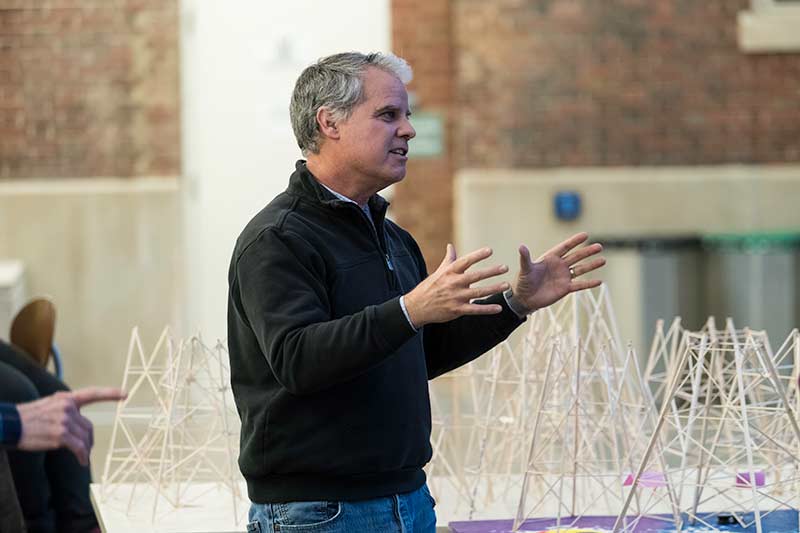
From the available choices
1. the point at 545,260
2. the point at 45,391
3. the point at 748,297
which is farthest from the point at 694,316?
the point at 545,260

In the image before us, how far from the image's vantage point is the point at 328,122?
2.83 m

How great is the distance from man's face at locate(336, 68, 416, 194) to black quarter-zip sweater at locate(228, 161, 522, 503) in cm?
8

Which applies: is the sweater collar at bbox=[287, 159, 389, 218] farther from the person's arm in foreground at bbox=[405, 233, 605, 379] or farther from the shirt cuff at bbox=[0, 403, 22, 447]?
the shirt cuff at bbox=[0, 403, 22, 447]

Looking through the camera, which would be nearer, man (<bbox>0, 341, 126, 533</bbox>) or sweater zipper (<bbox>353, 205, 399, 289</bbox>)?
sweater zipper (<bbox>353, 205, 399, 289</bbox>)

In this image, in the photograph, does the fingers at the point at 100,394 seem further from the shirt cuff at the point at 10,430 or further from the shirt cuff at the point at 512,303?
the shirt cuff at the point at 512,303

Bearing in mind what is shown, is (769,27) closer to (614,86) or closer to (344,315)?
(614,86)

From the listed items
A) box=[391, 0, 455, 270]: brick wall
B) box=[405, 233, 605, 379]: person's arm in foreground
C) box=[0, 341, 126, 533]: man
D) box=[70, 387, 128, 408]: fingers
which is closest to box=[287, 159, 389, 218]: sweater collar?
box=[405, 233, 605, 379]: person's arm in foreground

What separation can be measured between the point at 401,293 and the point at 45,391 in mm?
1616

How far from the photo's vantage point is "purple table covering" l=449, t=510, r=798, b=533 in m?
3.46

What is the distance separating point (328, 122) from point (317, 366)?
543 mm

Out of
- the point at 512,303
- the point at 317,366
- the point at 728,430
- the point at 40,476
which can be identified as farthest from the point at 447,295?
the point at 728,430

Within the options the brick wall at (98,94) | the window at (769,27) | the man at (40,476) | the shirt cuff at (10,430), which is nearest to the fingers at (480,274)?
the shirt cuff at (10,430)

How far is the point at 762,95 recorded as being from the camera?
30.6 feet

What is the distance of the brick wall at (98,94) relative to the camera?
900 centimetres
